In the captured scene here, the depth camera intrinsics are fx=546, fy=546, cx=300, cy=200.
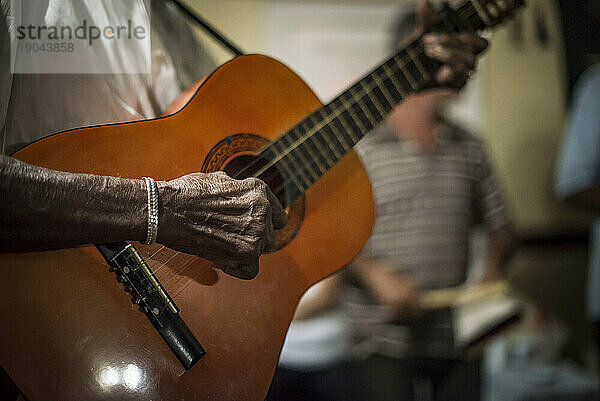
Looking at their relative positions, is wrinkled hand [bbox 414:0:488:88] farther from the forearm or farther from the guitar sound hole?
the forearm

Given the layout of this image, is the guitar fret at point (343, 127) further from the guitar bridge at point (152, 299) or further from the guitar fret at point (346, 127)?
the guitar bridge at point (152, 299)

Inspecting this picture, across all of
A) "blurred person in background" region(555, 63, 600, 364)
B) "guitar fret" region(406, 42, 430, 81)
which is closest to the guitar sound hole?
"guitar fret" region(406, 42, 430, 81)

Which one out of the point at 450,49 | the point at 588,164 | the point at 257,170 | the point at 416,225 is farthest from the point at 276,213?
the point at 588,164

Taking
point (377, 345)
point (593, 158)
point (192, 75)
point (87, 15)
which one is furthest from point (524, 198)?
point (87, 15)

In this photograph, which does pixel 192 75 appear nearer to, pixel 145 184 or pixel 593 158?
pixel 145 184

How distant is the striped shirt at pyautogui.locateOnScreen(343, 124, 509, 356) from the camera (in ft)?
3.03

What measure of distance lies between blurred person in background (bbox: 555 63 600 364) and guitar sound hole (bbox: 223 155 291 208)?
A: 2.27 ft

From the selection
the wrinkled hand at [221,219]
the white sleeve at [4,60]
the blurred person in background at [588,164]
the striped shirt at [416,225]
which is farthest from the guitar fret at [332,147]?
the blurred person in background at [588,164]

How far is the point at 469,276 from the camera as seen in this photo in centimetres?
101

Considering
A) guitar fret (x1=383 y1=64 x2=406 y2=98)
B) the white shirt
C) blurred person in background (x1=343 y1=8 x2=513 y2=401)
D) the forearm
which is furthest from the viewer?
blurred person in background (x1=343 y1=8 x2=513 y2=401)

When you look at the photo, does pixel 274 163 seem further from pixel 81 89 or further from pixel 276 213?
pixel 81 89

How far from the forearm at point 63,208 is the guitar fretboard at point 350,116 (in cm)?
12

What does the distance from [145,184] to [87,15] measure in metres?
0.19

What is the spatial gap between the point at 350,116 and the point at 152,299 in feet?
0.81
